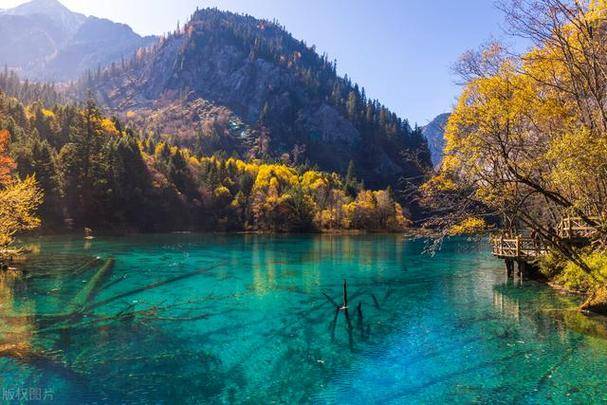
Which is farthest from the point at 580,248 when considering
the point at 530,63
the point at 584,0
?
the point at 584,0

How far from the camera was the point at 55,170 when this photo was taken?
329ft

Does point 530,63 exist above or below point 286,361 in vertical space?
above

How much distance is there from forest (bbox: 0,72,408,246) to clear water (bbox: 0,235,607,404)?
67121mm

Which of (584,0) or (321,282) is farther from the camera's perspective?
(321,282)

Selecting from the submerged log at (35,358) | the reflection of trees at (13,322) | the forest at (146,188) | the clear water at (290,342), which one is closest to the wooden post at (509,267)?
the clear water at (290,342)

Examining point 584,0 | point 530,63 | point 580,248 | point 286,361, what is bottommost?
point 286,361

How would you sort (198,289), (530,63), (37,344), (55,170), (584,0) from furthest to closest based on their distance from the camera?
(55,170) → (198,289) → (530,63) → (37,344) → (584,0)

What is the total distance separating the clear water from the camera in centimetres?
1528

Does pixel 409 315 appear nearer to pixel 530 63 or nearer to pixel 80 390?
pixel 530 63

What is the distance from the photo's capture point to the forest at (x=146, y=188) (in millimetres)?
99875

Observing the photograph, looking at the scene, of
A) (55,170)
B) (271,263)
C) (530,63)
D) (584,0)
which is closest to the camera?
(584,0)

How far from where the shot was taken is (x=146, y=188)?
121000 mm

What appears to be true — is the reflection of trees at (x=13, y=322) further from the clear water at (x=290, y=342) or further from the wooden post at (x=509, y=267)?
the wooden post at (x=509, y=267)

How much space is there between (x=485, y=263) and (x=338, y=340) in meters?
41.2
